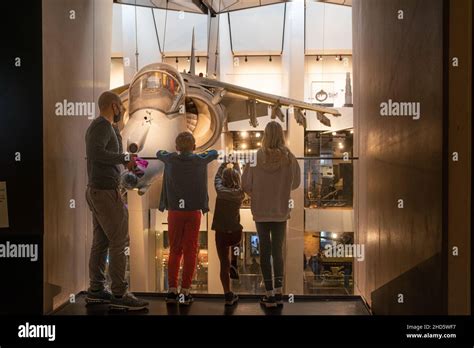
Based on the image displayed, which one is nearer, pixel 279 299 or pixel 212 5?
pixel 279 299

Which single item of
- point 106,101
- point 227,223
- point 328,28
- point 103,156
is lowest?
point 227,223

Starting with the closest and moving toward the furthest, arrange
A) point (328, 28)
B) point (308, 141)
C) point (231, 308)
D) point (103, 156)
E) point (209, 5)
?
point (103, 156) → point (231, 308) → point (308, 141) → point (328, 28) → point (209, 5)

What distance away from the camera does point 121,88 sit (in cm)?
337

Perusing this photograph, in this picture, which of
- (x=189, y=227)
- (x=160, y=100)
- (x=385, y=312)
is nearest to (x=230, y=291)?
(x=189, y=227)

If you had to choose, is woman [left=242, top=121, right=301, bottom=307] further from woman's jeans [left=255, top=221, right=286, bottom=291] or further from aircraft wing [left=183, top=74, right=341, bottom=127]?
aircraft wing [left=183, top=74, right=341, bottom=127]

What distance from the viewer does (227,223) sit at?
8.32 feet

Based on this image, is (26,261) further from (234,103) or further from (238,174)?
(234,103)

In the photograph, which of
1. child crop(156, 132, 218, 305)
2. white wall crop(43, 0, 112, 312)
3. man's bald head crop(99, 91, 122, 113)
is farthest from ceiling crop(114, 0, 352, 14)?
child crop(156, 132, 218, 305)

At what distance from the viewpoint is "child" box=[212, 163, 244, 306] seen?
255 centimetres

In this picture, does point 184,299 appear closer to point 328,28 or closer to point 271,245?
point 271,245

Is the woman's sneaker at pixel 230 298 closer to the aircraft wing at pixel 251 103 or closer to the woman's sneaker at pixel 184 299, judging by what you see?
the woman's sneaker at pixel 184 299

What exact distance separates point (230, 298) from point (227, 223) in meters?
0.42

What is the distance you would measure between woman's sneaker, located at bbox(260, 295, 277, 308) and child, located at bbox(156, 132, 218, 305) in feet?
1.30

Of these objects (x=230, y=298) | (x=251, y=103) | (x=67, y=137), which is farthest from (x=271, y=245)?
(x=251, y=103)
